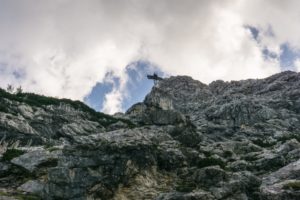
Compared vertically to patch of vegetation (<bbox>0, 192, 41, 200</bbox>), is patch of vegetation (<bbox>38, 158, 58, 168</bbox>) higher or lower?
higher

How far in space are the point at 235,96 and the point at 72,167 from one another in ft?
363

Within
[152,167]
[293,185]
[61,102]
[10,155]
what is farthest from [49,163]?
[61,102]

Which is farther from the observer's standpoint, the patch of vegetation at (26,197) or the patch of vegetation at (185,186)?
the patch of vegetation at (26,197)

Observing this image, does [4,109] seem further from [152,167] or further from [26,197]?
[152,167]

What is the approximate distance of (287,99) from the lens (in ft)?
429

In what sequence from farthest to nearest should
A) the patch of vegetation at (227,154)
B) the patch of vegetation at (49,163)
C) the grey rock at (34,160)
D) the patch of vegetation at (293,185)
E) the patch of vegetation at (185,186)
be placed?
the patch of vegetation at (227,154) → the patch of vegetation at (49,163) → the grey rock at (34,160) → the patch of vegetation at (185,186) → the patch of vegetation at (293,185)

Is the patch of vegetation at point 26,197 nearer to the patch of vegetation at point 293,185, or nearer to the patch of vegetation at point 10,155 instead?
the patch of vegetation at point 10,155

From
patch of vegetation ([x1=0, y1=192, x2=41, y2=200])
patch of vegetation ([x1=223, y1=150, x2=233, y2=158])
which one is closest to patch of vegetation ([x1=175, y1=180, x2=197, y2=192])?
patch of vegetation ([x1=0, y1=192, x2=41, y2=200])

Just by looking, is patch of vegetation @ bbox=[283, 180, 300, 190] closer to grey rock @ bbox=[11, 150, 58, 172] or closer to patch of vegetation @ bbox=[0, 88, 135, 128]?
grey rock @ bbox=[11, 150, 58, 172]

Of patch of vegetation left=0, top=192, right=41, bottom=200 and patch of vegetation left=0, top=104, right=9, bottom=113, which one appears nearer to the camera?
patch of vegetation left=0, top=192, right=41, bottom=200

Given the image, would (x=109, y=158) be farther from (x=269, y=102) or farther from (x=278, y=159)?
(x=269, y=102)

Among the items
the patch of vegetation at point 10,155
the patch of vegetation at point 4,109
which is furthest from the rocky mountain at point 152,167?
the patch of vegetation at point 4,109

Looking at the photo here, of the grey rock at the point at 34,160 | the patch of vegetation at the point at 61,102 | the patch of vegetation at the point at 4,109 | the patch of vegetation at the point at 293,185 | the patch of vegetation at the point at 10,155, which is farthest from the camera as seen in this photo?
the patch of vegetation at the point at 61,102

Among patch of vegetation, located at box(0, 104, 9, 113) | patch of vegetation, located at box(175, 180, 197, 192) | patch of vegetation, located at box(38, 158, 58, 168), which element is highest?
patch of vegetation, located at box(0, 104, 9, 113)
